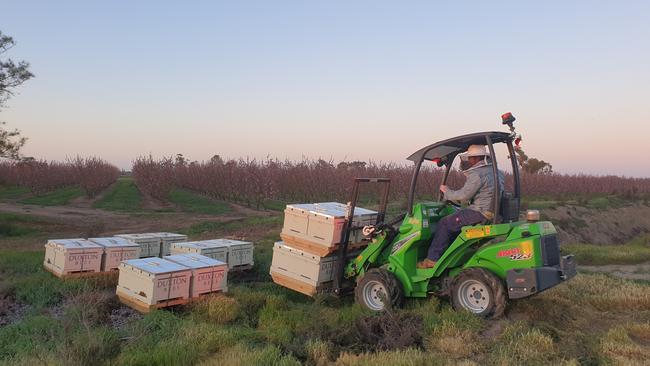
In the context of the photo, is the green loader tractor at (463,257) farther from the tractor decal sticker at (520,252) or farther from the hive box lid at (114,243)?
the hive box lid at (114,243)

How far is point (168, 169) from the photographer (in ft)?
121

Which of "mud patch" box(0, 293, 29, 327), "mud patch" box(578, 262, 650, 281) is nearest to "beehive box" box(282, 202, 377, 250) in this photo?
"mud patch" box(0, 293, 29, 327)

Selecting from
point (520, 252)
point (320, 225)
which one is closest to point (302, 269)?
point (320, 225)

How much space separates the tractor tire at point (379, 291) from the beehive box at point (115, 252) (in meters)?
4.38

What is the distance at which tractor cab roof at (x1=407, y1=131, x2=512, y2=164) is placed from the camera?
6616mm

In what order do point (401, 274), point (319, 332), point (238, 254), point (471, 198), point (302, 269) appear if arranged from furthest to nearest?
1. point (238, 254)
2. point (302, 269)
3. point (401, 274)
4. point (471, 198)
5. point (319, 332)

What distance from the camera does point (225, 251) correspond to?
918 centimetres

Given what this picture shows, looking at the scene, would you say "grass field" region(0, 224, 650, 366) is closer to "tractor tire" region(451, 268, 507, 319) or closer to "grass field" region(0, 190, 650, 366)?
"grass field" region(0, 190, 650, 366)

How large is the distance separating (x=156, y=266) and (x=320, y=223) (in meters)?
2.42

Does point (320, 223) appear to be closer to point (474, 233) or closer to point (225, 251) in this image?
point (474, 233)

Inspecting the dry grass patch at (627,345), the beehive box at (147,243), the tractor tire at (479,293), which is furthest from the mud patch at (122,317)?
the dry grass patch at (627,345)

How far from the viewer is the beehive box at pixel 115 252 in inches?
349

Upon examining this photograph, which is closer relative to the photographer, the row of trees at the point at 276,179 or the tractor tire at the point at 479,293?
the tractor tire at the point at 479,293

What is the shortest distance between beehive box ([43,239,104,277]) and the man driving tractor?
571cm
